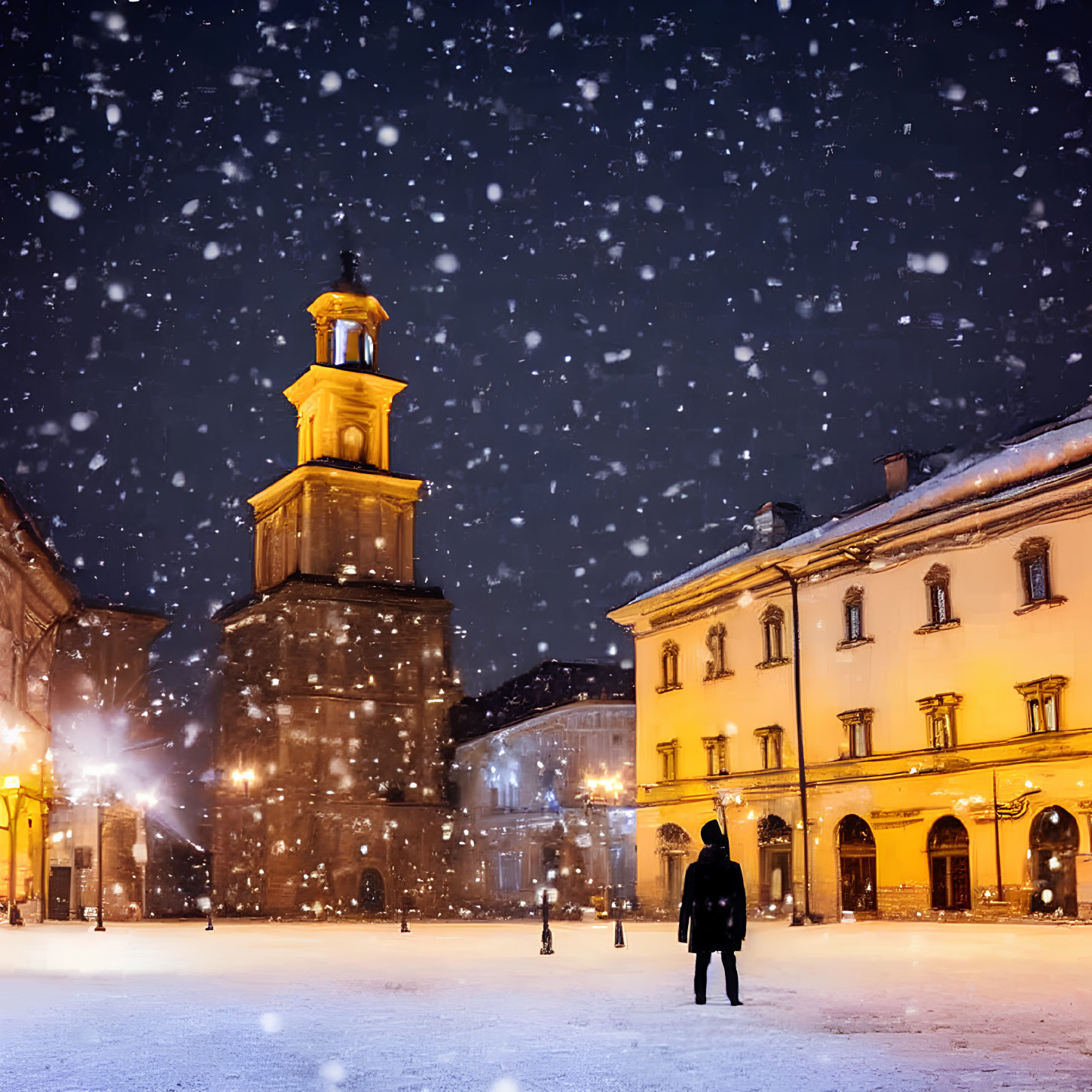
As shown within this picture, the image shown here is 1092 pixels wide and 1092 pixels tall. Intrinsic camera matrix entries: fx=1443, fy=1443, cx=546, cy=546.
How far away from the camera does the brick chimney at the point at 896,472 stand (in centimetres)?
4297

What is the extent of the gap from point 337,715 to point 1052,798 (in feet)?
127

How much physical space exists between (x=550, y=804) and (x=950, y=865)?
87.4 feet

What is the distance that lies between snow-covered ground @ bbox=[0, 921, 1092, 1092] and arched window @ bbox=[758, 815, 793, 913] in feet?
59.5

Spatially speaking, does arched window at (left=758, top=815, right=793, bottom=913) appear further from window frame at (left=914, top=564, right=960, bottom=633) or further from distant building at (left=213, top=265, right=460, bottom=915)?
distant building at (left=213, top=265, right=460, bottom=915)

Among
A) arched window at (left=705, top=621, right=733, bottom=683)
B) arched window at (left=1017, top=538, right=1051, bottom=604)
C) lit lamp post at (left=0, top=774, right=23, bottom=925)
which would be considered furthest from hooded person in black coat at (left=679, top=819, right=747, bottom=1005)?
arched window at (left=705, top=621, right=733, bottom=683)

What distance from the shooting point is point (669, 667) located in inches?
1953

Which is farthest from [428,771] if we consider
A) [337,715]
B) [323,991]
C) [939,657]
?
[323,991]

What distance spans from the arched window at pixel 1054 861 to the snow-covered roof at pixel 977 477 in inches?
320

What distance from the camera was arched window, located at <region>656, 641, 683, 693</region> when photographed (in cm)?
4916

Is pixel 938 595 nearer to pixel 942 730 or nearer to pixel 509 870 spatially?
pixel 942 730

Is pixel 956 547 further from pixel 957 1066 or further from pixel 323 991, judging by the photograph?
pixel 957 1066

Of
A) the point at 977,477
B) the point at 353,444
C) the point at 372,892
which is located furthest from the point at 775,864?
the point at 353,444

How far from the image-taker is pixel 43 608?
4447 centimetres

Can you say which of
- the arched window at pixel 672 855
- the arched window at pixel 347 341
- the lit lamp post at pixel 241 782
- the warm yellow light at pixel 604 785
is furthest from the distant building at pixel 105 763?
the arched window at pixel 672 855
